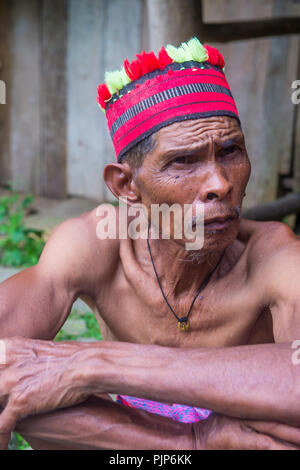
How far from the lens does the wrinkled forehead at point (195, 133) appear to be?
2184 mm

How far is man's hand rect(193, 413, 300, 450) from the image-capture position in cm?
186

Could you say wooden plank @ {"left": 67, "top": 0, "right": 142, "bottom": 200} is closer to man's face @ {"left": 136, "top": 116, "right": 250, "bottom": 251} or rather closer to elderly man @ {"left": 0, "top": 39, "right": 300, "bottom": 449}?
elderly man @ {"left": 0, "top": 39, "right": 300, "bottom": 449}

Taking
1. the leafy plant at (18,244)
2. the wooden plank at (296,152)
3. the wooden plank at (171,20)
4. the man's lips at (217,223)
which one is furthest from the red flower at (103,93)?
the wooden plank at (296,152)

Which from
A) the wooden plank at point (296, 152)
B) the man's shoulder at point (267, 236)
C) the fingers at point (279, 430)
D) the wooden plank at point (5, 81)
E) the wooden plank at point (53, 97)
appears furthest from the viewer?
the wooden plank at point (5, 81)

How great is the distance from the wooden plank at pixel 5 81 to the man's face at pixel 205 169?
6226 mm

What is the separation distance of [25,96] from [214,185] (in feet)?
20.3

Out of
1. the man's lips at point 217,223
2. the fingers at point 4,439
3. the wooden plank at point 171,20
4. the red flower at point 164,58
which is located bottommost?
the fingers at point 4,439

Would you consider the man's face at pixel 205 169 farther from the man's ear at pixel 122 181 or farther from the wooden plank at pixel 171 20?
the wooden plank at pixel 171 20

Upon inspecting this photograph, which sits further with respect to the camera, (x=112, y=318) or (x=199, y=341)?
(x=112, y=318)

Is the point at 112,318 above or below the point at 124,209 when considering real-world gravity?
below

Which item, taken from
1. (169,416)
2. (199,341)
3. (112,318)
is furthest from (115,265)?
(169,416)

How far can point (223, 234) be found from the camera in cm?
221
